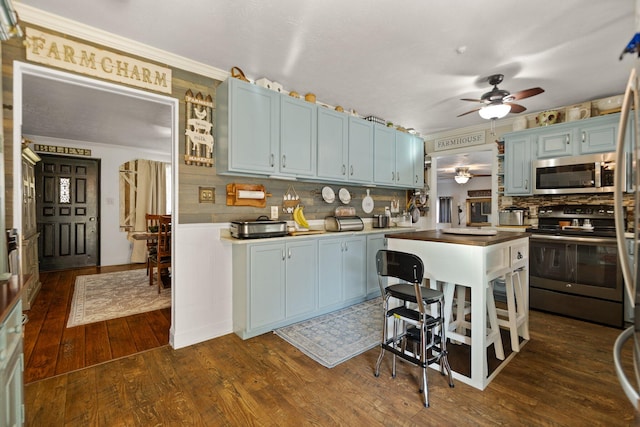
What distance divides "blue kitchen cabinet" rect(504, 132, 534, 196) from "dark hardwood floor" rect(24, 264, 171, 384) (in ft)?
15.0

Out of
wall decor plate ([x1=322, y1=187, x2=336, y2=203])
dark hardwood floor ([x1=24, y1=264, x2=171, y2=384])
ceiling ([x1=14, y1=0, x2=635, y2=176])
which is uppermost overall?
ceiling ([x1=14, y1=0, x2=635, y2=176])

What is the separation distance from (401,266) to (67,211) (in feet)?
21.4

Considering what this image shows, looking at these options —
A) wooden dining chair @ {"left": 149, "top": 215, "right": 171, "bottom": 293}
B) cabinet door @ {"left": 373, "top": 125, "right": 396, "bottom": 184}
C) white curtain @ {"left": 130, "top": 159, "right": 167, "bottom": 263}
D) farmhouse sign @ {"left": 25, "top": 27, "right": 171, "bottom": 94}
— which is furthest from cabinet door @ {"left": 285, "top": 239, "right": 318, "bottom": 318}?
white curtain @ {"left": 130, "top": 159, "right": 167, "bottom": 263}

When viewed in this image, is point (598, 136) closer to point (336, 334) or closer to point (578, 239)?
point (578, 239)

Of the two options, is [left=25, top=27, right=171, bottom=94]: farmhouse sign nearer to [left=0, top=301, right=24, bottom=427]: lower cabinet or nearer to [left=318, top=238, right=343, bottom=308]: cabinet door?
[left=0, top=301, right=24, bottom=427]: lower cabinet

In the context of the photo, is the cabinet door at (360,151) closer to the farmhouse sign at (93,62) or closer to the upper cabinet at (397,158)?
the upper cabinet at (397,158)

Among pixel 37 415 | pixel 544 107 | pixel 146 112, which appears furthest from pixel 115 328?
pixel 544 107

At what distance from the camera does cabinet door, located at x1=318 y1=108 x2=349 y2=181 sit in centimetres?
346

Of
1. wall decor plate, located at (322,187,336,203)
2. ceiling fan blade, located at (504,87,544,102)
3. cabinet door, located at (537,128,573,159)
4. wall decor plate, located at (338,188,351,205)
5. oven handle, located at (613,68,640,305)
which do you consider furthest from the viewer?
wall decor plate, located at (338,188,351,205)

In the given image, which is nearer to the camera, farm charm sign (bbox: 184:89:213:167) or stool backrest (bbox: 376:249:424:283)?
stool backrest (bbox: 376:249:424:283)

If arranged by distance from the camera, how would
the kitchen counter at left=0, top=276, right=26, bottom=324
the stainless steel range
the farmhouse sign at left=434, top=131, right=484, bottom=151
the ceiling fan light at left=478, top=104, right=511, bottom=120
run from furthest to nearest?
1. the farmhouse sign at left=434, top=131, right=484, bottom=151
2. the stainless steel range
3. the ceiling fan light at left=478, top=104, right=511, bottom=120
4. the kitchen counter at left=0, top=276, right=26, bottom=324

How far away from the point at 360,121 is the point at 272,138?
56.6 inches

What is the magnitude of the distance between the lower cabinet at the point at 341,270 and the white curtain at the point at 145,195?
187 inches

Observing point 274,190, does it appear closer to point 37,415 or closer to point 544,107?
point 37,415
